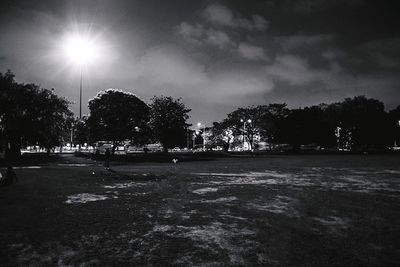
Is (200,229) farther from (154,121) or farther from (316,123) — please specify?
(316,123)

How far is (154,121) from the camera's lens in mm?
71062

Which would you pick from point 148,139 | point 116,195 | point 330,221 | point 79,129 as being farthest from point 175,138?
point 330,221

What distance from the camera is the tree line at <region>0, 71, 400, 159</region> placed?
42406 millimetres

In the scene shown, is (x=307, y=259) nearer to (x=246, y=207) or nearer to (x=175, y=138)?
(x=246, y=207)

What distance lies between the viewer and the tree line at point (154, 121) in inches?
1670

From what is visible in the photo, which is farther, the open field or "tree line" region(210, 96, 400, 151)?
"tree line" region(210, 96, 400, 151)

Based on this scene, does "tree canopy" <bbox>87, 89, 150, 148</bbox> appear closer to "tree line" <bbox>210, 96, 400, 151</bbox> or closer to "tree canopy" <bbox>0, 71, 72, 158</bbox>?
"tree canopy" <bbox>0, 71, 72, 158</bbox>

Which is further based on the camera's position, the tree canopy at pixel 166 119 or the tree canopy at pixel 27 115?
the tree canopy at pixel 166 119

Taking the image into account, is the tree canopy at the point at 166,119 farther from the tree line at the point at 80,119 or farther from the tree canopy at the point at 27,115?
the tree canopy at the point at 27,115

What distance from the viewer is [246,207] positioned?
10.4 m

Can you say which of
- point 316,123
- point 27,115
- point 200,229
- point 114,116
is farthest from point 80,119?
point 316,123

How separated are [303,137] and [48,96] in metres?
65.8

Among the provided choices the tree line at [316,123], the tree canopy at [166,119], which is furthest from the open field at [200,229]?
the tree line at [316,123]

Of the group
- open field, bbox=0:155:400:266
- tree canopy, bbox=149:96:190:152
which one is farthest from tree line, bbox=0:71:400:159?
open field, bbox=0:155:400:266
